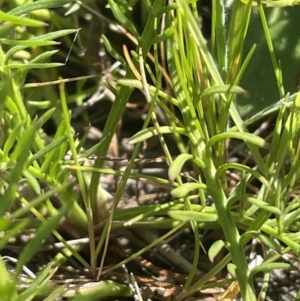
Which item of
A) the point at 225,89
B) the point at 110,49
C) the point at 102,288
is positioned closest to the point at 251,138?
the point at 225,89

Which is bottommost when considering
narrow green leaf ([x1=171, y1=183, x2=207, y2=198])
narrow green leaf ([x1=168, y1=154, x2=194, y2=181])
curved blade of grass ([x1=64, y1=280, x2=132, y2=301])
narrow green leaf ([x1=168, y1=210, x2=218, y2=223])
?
curved blade of grass ([x1=64, y1=280, x2=132, y2=301])

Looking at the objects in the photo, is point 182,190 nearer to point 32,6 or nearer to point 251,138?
point 251,138

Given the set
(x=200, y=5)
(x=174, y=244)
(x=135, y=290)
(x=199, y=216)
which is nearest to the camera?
(x=199, y=216)

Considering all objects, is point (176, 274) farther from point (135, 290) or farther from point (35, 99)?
point (35, 99)

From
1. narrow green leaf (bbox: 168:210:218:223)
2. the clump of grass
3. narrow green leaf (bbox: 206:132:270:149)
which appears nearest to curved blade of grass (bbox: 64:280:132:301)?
the clump of grass

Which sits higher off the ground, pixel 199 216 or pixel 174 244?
pixel 199 216

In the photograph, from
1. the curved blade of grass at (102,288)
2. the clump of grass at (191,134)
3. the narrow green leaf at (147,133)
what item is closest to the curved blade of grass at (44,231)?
the clump of grass at (191,134)

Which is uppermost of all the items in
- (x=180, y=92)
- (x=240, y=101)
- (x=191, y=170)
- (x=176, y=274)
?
(x=180, y=92)

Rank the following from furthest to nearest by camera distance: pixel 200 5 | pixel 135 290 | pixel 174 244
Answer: pixel 200 5 → pixel 174 244 → pixel 135 290

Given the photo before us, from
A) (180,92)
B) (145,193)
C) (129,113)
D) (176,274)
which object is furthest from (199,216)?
(129,113)

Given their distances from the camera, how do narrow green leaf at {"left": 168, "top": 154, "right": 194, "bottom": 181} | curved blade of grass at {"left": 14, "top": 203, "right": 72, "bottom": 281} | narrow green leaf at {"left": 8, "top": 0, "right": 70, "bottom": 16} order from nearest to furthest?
curved blade of grass at {"left": 14, "top": 203, "right": 72, "bottom": 281}
narrow green leaf at {"left": 168, "top": 154, "right": 194, "bottom": 181}
narrow green leaf at {"left": 8, "top": 0, "right": 70, "bottom": 16}

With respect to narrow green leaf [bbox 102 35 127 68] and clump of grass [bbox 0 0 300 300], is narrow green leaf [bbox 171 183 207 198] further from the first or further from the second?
narrow green leaf [bbox 102 35 127 68]
